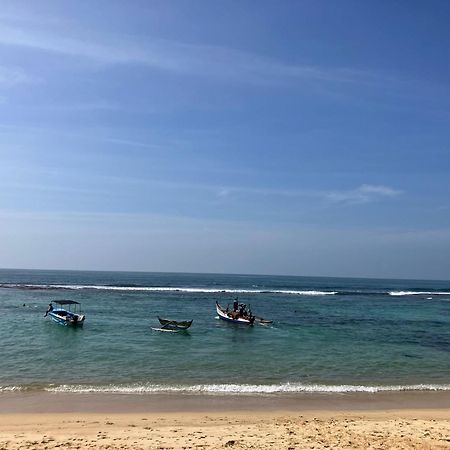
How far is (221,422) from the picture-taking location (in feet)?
46.9

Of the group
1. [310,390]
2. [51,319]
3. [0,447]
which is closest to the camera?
[0,447]

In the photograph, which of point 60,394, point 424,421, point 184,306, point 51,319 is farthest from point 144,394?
point 184,306

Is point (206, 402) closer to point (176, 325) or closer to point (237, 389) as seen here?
point (237, 389)

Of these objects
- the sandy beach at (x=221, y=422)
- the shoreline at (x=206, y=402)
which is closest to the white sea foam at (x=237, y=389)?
the shoreline at (x=206, y=402)

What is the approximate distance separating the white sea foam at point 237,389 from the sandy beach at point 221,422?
815mm

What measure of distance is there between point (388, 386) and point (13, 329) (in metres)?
27.6

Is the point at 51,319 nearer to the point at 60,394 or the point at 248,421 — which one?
the point at 60,394

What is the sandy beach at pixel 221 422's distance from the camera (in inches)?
481

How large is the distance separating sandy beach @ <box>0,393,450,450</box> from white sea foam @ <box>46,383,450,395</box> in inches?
32.1

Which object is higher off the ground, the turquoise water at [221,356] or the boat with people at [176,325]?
the boat with people at [176,325]

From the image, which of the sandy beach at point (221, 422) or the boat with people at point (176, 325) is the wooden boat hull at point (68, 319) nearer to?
the boat with people at point (176, 325)

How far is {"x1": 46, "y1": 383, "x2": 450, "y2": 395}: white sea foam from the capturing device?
18.1m

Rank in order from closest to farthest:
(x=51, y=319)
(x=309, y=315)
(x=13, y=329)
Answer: (x=13, y=329)
(x=51, y=319)
(x=309, y=315)

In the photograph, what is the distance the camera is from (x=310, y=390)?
18734 mm
